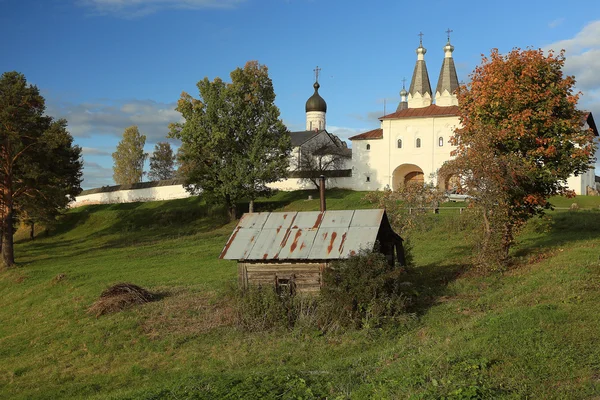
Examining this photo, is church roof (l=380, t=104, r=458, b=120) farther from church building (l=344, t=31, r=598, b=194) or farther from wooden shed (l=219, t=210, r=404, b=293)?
wooden shed (l=219, t=210, r=404, b=293)

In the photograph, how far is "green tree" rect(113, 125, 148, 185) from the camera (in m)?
67.3

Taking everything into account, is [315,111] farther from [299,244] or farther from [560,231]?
A: [299,244]

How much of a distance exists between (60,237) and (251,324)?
36834 millimetres

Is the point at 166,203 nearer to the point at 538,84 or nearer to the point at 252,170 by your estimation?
the point at 252,170

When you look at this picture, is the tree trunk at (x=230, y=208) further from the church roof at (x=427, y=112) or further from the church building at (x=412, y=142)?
the church roof at (x=427, y=112)

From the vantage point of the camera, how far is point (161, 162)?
239 ft

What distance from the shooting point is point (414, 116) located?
5144 centimetres

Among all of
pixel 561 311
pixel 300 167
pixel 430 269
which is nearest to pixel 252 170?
pixel 300 167

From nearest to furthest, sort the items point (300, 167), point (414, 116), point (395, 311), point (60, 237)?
point (395, 311), point (60, 237), point (414, 116), point (300, 167)

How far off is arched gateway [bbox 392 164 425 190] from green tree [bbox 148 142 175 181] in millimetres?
32240

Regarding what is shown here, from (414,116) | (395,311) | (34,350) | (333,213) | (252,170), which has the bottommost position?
(34,350)

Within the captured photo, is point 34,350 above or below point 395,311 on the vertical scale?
below

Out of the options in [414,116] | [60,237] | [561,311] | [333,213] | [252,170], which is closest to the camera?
[561,311]

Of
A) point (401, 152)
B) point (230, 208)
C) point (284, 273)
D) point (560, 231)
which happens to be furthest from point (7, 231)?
point (401, 152)
